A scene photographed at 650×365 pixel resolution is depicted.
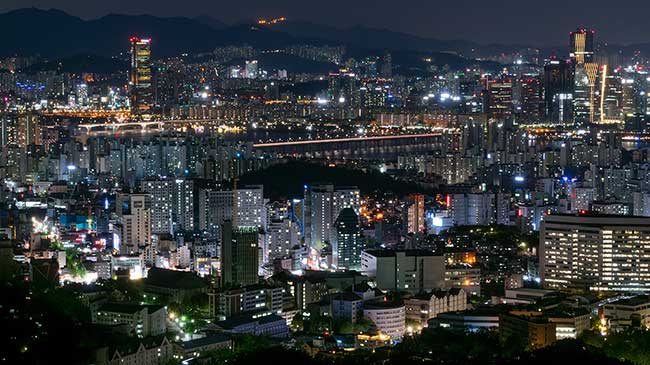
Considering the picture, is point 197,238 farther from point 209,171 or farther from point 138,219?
point 209,171

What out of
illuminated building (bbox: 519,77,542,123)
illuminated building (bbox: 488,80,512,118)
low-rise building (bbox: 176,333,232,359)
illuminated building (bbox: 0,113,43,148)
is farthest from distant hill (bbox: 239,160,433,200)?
illuminated building (bbox: 488,80,512,118)

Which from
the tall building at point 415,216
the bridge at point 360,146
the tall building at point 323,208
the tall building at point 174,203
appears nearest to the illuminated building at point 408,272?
the tall building at point 323,208

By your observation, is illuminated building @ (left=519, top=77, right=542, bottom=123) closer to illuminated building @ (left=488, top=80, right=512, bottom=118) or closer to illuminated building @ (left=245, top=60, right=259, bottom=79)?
illuminated building @ (left=488, top=80, right=512, bottom=118)

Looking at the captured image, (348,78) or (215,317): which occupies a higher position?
(348,78)

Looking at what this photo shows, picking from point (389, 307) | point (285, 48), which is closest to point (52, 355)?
point (389, 307)

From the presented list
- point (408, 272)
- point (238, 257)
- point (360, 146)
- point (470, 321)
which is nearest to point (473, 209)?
point (408, 272)

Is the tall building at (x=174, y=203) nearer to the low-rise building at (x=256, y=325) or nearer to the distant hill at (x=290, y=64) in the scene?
the low-rise building at (x=256, y=325)
